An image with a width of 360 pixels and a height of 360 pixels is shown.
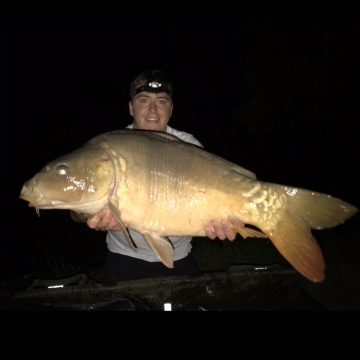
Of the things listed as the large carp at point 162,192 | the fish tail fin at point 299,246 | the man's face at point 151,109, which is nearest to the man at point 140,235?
the man's face at point 151,109

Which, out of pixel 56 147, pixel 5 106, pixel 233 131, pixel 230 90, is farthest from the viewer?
pixel 230 90

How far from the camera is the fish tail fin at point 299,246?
1.45 meters

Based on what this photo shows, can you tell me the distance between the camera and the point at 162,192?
5.27 ft

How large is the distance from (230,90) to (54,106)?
43.0 feet

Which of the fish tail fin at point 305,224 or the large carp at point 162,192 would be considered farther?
the large carp at point 162,192

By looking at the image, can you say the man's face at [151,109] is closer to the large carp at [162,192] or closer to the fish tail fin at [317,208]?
the large carp at [162,192]

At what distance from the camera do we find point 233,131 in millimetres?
15750

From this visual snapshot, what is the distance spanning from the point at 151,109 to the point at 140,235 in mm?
859

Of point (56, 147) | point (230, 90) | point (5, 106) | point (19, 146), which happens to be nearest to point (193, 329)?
point (56, 147)

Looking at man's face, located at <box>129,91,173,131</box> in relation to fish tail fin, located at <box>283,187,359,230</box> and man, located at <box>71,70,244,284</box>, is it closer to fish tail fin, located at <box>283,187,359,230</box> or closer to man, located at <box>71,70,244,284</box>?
man, located at <box>71,70,244,284</box>

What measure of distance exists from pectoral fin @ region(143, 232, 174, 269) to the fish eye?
1.66 feet

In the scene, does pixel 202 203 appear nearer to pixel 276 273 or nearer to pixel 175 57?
Result: pixel 276 273

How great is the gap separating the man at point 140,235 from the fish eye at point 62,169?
28 cm

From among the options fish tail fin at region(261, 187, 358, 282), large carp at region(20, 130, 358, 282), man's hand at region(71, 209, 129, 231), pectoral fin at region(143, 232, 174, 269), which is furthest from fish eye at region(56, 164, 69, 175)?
fish tail fin at region(261, 187, 358, 282)
